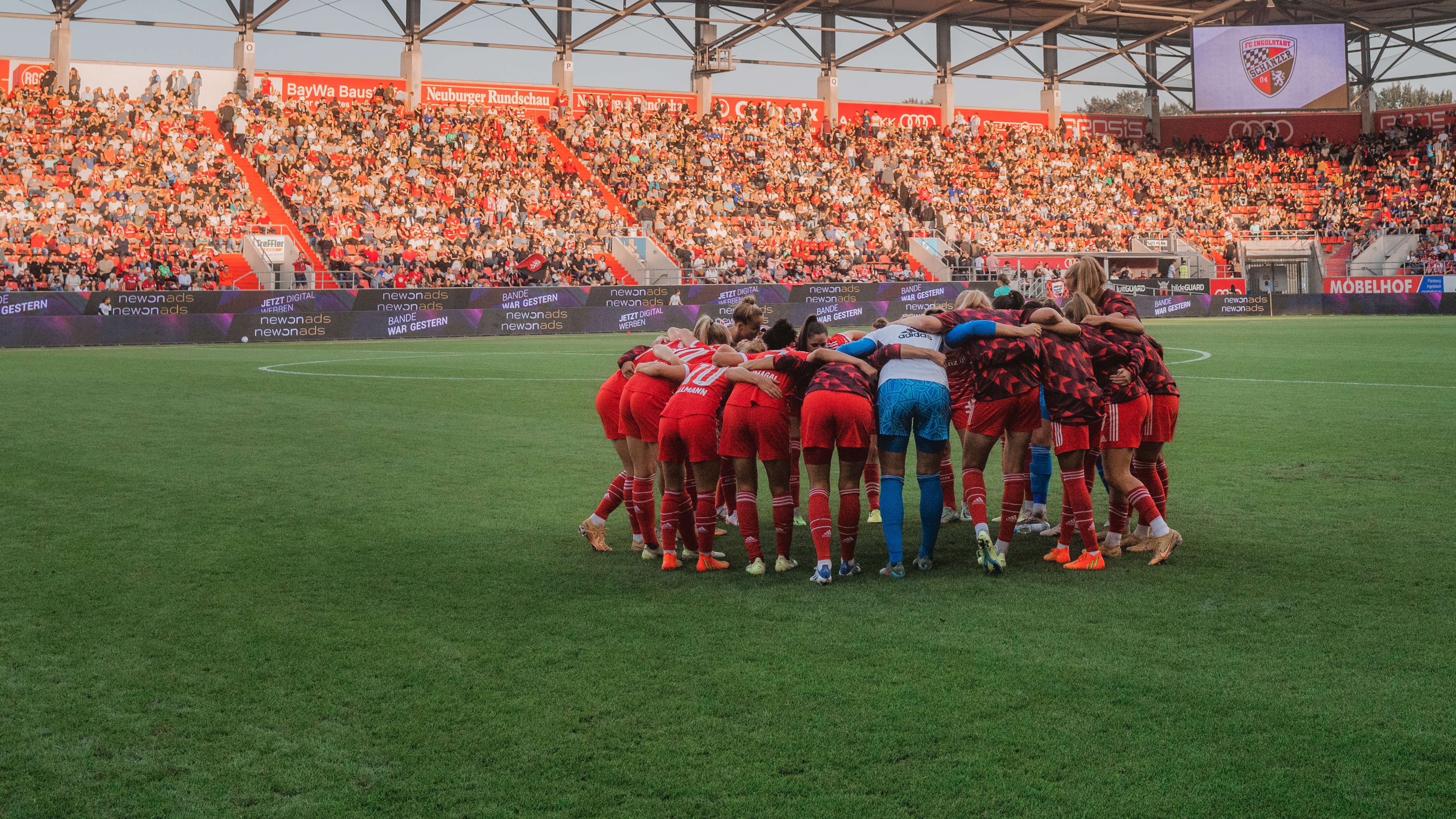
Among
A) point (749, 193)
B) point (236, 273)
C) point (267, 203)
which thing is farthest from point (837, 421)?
point (749, 193)

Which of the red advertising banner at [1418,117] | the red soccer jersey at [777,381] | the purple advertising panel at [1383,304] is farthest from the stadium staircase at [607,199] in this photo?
the red advertising banner at [1418,117]

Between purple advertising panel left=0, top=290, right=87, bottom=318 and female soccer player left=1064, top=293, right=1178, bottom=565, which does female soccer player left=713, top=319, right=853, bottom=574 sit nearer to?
female soccer player left=1064, top=293, right=1178, bottom=565

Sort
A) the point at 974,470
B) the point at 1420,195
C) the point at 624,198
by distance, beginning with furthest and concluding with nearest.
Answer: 1. the point at 1420,195
2. the point at 624,198
3. the point at 974,470

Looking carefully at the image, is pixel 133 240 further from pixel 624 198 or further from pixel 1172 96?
pixel 1172 96

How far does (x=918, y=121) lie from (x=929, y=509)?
5218 centimetres

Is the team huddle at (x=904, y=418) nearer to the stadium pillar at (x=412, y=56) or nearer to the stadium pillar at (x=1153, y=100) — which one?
the stadium pillar at (x=412, y=56)

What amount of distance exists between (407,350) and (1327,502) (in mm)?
22981

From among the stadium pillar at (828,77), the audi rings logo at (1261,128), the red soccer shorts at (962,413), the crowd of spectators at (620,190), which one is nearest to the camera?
the red soccer shorts at (962,413)

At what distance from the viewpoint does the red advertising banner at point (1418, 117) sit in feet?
190

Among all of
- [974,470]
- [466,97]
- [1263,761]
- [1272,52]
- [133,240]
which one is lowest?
[1263,761]

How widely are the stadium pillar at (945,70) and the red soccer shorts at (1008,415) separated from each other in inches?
2036

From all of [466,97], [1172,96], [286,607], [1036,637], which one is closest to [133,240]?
[466,97]

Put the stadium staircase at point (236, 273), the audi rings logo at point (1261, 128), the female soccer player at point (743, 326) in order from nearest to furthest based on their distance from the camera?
the female soccer player at point (743, 326), the stadium staircase at point (236, 273), the audi rings logo at point (1261, 128)

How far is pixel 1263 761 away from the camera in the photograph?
434 centimetres
